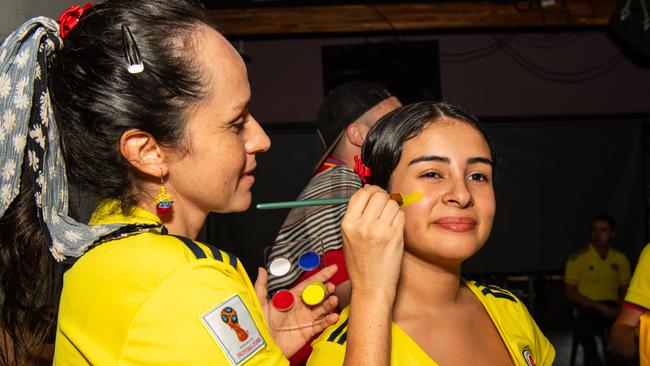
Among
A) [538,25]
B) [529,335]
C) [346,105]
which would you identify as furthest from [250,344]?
[538,25]

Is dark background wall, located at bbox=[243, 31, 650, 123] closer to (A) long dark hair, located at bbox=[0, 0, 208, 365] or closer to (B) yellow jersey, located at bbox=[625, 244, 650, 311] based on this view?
(B) yellow jersey, located at bbox=[625, 244, 650, 311]

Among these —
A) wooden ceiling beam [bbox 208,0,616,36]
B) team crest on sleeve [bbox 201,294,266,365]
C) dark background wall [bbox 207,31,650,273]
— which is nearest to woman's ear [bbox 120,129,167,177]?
team crest on sleeve [bbox 201,294,266,365]

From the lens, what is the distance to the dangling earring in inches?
41.5

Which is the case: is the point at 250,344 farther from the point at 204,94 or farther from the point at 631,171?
the point at 631,171

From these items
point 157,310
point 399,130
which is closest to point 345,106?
point 399,130

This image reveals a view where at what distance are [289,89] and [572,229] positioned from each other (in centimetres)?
312

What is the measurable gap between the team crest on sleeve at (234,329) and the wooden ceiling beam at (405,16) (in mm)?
4983

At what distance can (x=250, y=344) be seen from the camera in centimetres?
92

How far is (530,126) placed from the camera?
6.47 metres

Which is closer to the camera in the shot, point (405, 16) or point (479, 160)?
→ point (479, 160)

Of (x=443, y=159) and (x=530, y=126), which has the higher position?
(x=443, y=159)

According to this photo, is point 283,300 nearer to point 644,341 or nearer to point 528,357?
point 528,357

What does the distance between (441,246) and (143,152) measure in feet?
2.16

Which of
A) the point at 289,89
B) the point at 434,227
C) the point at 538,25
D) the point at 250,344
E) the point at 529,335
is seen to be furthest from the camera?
the point at 289,89
